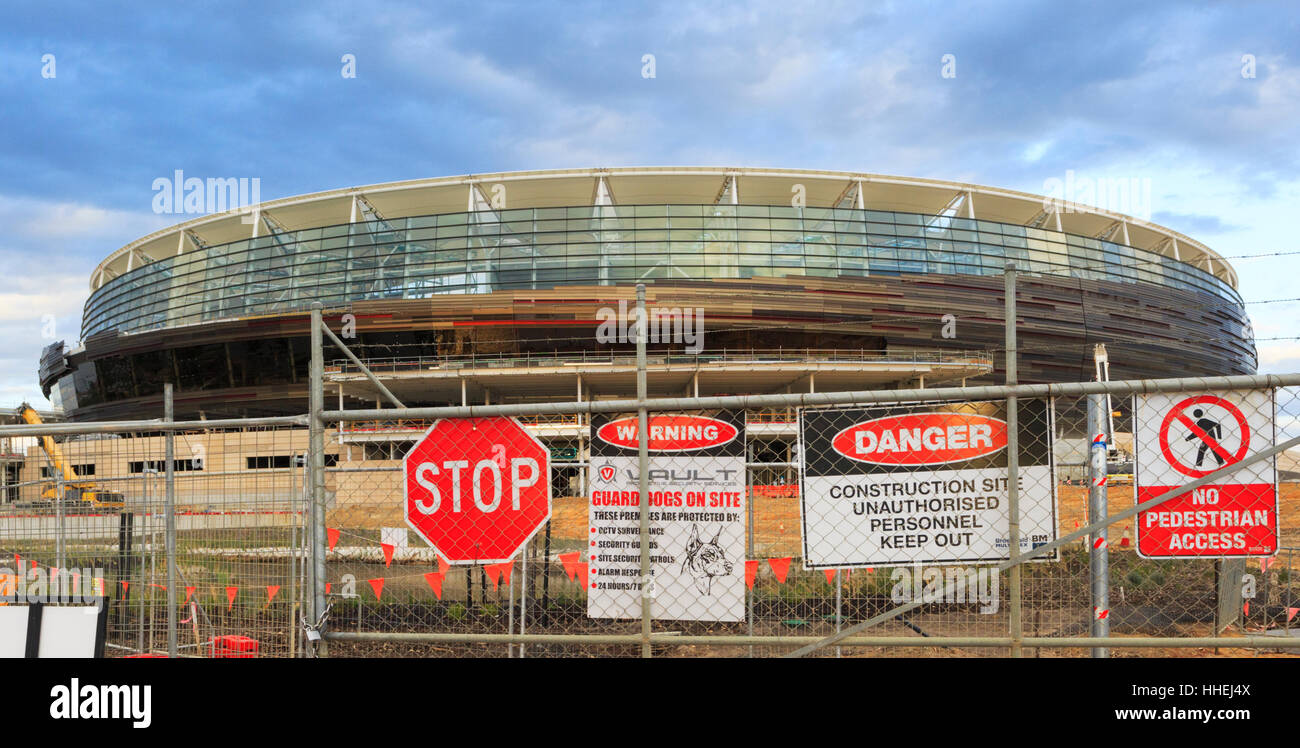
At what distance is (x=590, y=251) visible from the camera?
1702 inches

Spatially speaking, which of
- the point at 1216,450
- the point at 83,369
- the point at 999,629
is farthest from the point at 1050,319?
the point at 83,369

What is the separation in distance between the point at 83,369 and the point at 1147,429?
68.3 metres

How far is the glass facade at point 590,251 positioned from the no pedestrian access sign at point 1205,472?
3973 cm

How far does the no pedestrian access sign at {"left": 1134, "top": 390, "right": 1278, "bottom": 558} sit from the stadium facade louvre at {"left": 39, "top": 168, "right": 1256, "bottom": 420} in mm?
36883

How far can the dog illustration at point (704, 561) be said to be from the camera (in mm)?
3654

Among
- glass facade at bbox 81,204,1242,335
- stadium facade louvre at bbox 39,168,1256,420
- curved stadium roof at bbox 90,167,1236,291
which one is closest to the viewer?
stadium facade louvre at bbox 39,168,1256,420

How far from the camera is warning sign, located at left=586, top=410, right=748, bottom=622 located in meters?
3.64

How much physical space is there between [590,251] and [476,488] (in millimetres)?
40188

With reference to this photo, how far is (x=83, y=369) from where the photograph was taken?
55688mm

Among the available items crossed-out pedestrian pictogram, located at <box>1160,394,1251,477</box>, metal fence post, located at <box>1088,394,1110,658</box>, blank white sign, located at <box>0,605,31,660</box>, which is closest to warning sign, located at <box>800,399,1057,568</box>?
crossed-out pedestrian pictogram, located at <box>1160,394,1251,477</box>

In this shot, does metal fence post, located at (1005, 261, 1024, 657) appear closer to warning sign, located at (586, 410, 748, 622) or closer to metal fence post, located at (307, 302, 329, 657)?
warning sign, located at (586, 410, 748, 622)

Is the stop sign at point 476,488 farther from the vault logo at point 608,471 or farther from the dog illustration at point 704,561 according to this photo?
the dog illustration at point 704,561

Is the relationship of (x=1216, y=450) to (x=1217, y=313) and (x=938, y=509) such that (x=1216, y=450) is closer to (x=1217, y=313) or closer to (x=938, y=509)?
(x=938, y=509)
